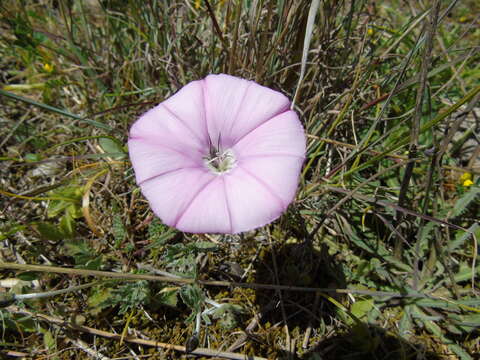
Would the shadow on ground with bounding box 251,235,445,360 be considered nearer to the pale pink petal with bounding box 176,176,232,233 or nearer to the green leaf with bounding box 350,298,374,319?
the green leaf with bounding box 350,298,374,319

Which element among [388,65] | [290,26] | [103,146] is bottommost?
[103,146]

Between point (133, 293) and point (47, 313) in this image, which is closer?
point (133, 293)

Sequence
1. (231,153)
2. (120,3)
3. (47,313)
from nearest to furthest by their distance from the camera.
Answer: (231,153) < (47,313) < (120,3)

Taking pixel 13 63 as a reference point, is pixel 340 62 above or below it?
above

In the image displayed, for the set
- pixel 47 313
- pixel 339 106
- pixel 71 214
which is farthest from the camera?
pixel 339 106

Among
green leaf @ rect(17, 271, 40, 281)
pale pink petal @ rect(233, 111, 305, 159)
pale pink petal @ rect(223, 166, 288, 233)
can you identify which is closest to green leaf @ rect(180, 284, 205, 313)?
pale pink petal @ rect(223, 166, 288, 233)

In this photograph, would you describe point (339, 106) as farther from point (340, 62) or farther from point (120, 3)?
point (120, 3)

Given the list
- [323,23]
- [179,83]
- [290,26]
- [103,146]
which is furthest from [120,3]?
[323,23]

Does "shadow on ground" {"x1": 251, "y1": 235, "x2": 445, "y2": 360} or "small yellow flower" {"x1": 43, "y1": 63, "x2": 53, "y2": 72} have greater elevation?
"small yellow flower" {"x1": 43, "y1": 63, "x2": 53, "y2": 72}

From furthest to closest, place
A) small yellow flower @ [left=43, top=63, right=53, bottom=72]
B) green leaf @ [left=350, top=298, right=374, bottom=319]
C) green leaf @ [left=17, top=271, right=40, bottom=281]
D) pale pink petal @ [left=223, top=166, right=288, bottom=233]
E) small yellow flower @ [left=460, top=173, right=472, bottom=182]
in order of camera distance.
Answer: small yellow flower @ [left=43, top=63, right=53, bottom=72] → small yellow flower @ [left=460, top=173, right=472, bottom=182] → green leaf @ [left=350, top=298, right=374, bottom=319] → green leaf @ [left=17, top=271, right=40, bottom=281] → pale pink petal @ [left=223, top=166, right=288, bottom=233]
